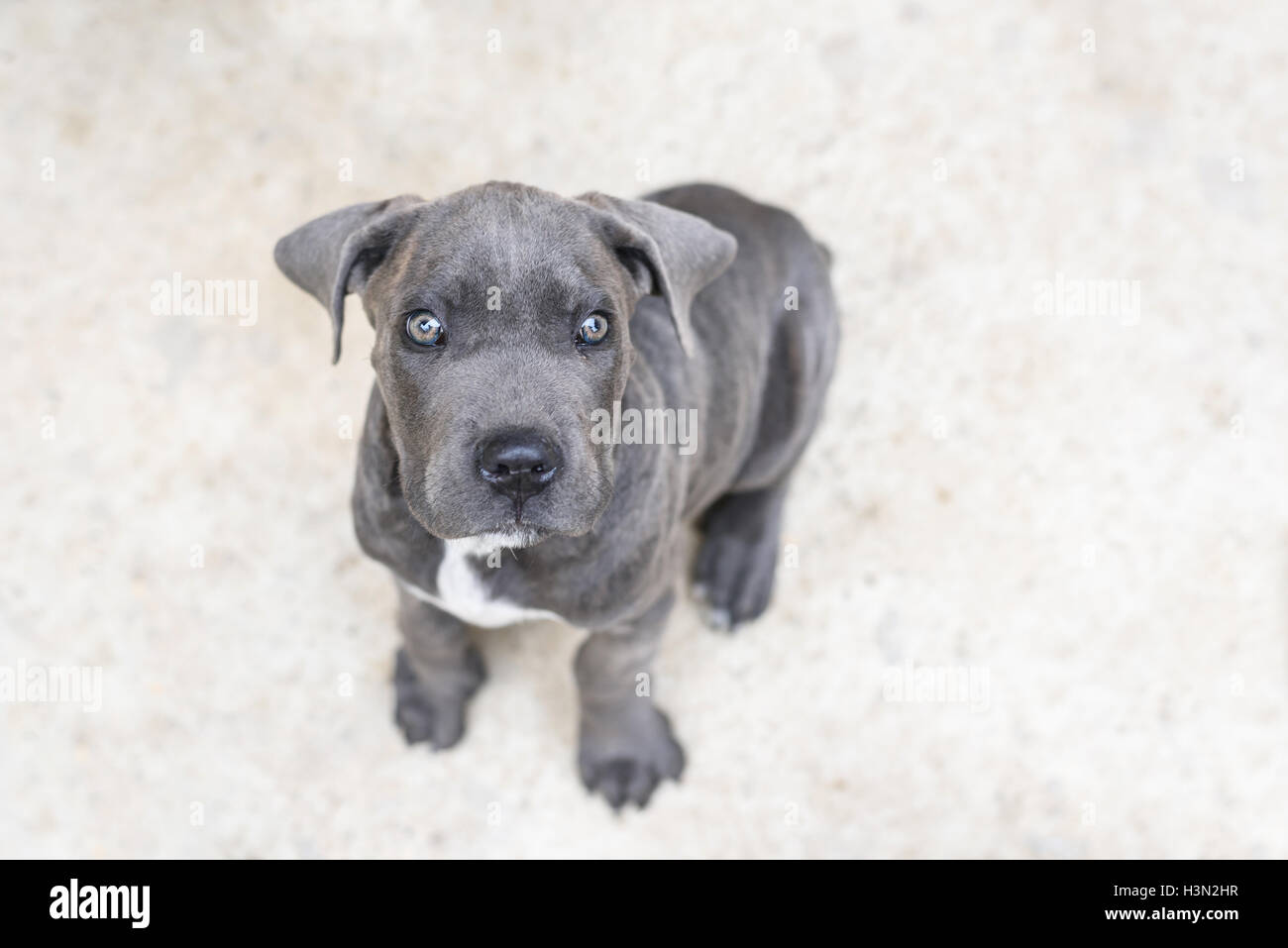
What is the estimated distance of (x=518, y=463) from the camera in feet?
9.45

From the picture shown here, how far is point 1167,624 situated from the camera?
16.7 ft

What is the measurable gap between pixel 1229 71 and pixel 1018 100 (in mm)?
1027

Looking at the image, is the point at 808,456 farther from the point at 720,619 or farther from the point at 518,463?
the point at 518,463

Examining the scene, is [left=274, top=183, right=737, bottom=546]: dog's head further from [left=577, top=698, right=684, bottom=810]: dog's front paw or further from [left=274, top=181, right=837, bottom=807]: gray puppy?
[left=577, top=698, right=684, bottom=810]: dog's front paw

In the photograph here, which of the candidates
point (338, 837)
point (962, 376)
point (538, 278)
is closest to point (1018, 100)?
point (962, 376)

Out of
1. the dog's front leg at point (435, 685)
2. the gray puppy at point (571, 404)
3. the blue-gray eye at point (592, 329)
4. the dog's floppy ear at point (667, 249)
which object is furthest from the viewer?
the dog's front leg at point (435, 685)

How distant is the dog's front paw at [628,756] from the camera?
4.63m

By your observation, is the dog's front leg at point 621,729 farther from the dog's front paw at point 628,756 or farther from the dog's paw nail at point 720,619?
the dog's paw nail at point 720,619

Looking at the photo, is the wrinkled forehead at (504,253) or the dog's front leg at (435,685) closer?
the wrinkled forehead at (504,253)

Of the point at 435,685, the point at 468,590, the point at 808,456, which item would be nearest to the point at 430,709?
the point at 435,685

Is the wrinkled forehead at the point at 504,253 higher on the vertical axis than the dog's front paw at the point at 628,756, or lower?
higher

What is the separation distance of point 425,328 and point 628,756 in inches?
89.9

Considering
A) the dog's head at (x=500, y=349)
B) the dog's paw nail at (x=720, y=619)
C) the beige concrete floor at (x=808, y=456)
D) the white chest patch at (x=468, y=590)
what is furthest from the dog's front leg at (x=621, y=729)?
the dog's head at (x=500, y=349)

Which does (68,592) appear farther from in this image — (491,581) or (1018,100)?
(1018,100)
